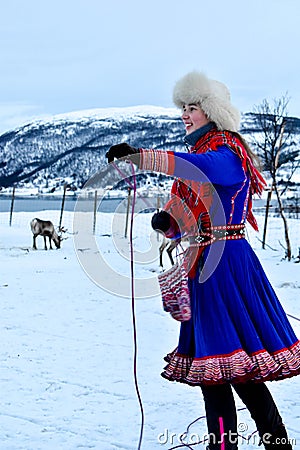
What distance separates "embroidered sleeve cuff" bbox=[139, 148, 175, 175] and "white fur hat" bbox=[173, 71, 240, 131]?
0.37 metres

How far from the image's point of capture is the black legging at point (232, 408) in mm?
1994

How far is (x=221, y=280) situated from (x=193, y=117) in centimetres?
69

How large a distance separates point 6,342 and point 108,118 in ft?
585

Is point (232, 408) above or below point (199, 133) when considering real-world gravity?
below

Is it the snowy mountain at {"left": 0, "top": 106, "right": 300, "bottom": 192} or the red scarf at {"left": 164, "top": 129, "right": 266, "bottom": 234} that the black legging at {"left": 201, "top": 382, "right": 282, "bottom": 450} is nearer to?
the red scarf at {"left": 164, "top": 129, "right": 266, "bottom": 234}

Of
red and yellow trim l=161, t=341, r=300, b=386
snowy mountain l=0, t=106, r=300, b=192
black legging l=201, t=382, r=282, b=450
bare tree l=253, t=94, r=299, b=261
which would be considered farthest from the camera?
snowy mountain l=0, t=106, r=300, b=192

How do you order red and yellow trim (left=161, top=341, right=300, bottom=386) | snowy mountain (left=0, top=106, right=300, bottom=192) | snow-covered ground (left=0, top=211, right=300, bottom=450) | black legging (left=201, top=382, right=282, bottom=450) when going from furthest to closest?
snowy mountain (left=0, top=106, right=300, bottom=192)
snow-covered ground (left=0, top=211, right=300, bottom=450)
black legging (left=201, top=382, right=282, bottom=450)
red and yellow trim (left=161, top=341, right=300, bottom=386)

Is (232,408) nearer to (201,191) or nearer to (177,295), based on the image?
(177,295)

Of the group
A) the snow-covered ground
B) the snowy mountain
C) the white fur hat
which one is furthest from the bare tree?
the snowy mountain

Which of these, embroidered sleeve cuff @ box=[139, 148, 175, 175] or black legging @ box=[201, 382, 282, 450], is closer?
embroidered sleeve cuff @ box=[139, 148, 175, 175]

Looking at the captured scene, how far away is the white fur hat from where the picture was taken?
207 cm

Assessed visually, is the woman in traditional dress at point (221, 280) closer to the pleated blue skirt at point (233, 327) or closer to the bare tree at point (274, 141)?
the pleated blue skirt at point (233, 327)

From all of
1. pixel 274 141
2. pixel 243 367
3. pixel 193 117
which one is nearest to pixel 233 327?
pixel 243 367

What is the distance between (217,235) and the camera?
2.04 m
